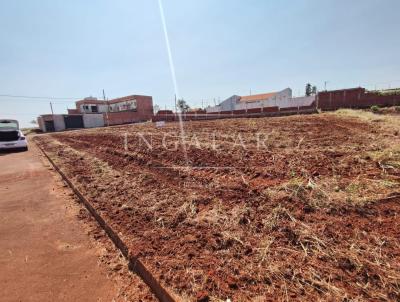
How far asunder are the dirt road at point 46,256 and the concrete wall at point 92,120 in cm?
4249

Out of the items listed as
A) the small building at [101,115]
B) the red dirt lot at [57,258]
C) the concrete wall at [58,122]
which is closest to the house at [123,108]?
the small building at [101,115]

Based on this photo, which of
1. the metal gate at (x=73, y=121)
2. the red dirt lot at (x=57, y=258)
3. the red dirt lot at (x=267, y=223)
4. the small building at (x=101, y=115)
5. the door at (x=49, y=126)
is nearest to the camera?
the red dirt lot at (x=267, y=223)

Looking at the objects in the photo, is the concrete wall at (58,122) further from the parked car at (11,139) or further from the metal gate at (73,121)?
the parked car at (11,139)

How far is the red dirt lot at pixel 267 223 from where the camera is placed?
172cm

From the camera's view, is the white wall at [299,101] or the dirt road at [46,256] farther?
the white wall at [299,101]

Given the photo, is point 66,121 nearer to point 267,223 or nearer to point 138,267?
point 138,267

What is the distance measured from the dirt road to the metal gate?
42380 millimetres

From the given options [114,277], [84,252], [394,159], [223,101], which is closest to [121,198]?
[84,252]

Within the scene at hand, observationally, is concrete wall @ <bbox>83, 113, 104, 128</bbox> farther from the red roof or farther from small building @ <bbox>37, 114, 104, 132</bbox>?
the red roof

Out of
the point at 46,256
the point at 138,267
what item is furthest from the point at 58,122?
the point at 138,267

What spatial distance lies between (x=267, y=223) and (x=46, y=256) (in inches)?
104

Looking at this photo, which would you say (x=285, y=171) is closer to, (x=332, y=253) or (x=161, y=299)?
(x=332, y=253)

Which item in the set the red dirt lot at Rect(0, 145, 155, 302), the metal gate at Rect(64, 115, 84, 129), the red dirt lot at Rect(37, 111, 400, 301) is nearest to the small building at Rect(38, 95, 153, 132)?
the metal gate at Rect(64, 115, 84, 129)

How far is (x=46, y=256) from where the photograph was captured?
8.12 ft
